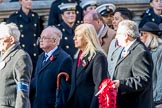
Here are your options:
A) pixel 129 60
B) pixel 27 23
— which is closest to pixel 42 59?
pixel 129 60

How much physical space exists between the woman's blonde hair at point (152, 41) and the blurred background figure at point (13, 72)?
207cm

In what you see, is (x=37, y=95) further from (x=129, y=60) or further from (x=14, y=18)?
(x=14, y=18)

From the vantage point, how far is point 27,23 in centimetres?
1341

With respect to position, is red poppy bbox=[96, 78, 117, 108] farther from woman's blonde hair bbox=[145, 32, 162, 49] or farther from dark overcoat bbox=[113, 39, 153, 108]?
woman's blonde hair bbox=[145, 32, 162, 49]

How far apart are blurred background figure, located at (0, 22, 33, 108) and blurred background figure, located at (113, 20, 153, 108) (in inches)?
38.3

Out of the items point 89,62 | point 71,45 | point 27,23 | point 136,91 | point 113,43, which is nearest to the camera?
point 136,91

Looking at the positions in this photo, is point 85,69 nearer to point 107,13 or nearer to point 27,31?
point 107,13

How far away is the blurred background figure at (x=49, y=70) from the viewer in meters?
9.80

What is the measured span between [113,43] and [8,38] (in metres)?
2.22

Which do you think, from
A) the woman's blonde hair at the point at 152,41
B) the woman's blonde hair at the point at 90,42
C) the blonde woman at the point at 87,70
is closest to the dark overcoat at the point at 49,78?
the blonde woman at the point at 87,70

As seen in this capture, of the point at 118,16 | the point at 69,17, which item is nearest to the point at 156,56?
the point at 118,16

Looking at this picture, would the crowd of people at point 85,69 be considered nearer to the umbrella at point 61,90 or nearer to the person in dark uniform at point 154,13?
the umbrella at point 61,90

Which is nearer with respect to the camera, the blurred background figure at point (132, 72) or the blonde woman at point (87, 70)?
the blurred background figure at point (132, 72)

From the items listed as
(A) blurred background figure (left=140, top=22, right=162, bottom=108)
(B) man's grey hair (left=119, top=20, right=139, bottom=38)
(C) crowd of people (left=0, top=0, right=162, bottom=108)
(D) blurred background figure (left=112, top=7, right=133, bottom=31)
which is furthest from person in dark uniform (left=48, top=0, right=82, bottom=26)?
(B) man's grey hair (left=119, top=20, right=139, bottom=38)
